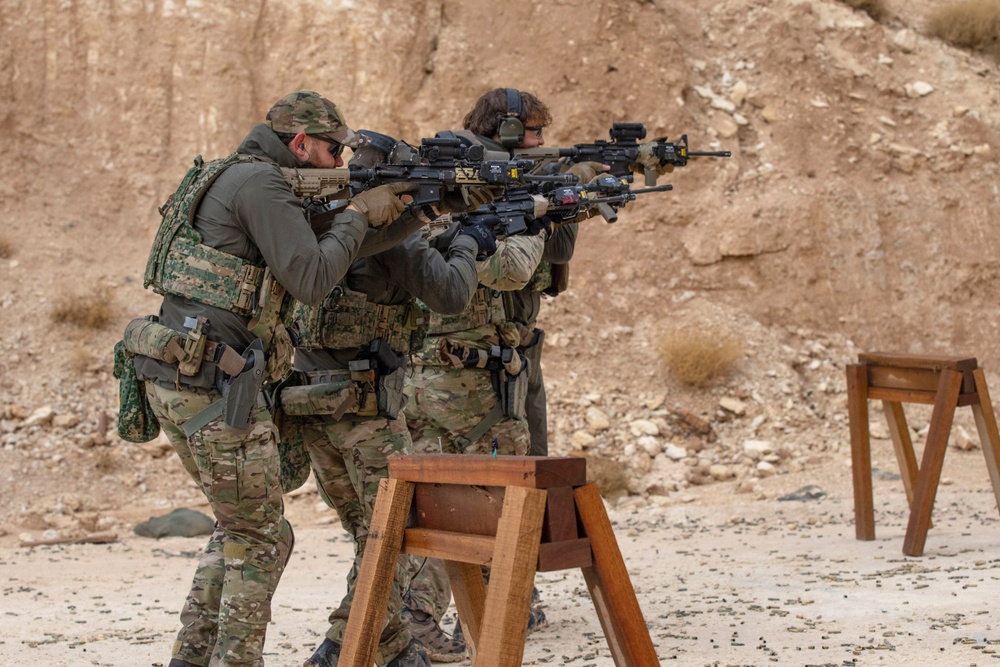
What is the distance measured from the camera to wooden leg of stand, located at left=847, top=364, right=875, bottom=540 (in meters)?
7.66

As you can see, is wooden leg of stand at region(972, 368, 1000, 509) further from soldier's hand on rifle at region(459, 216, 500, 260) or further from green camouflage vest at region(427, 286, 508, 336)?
soldier's hand on rifle at region(459, 216, 500, 260)

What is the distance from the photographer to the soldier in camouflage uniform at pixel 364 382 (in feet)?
15.7

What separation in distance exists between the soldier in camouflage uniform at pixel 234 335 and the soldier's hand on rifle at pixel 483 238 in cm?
89

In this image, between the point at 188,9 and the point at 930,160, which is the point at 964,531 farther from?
the point at 188,9

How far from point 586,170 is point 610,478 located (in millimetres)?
4004

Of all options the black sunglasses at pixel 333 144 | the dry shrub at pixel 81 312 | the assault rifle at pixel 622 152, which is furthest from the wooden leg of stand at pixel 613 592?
the dry shrub at pixel 81 312

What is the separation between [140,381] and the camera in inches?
174

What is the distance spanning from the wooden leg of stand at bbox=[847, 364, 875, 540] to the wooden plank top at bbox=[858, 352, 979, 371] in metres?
0.14

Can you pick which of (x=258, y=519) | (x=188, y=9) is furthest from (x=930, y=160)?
(x=258, y=519)

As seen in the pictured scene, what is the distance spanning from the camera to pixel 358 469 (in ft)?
16.0

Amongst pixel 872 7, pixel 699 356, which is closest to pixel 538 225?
pixel 699 356

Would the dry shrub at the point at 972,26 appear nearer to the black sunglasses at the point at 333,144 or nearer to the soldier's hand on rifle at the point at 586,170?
the soldier's hand on rifle at the point at 586,170

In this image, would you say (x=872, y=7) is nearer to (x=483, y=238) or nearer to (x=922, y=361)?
(x=922, y=361)

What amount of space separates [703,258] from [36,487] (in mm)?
7275
